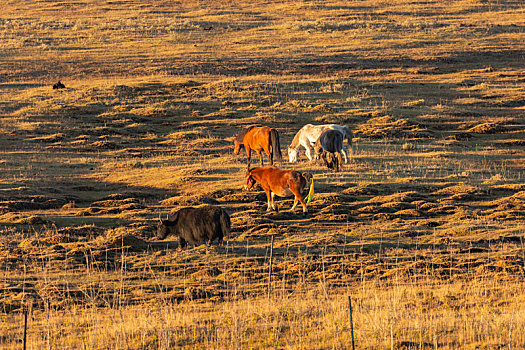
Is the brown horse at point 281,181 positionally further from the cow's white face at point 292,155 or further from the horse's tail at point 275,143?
the cow's white face at point 292,155

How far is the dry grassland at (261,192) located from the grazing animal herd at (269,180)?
0.50 m

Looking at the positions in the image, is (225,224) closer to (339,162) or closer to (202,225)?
(202,225)

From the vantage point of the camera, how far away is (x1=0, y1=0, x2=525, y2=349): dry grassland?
12359mm

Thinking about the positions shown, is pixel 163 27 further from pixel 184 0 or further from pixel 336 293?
pixel 336 293

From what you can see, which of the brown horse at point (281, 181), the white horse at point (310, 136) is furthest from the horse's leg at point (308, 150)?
the brown horse at point (281, 181)

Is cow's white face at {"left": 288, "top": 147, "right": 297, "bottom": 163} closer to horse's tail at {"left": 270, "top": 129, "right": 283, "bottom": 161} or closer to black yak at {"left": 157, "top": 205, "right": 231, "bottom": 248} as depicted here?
horse's tail at {"left": 270, "top": 129, "right": 283, "bottom": 161}

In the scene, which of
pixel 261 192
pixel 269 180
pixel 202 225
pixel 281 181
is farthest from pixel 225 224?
pixel 261 192

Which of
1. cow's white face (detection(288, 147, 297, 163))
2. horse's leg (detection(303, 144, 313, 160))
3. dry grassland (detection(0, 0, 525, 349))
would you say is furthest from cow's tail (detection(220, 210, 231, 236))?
cow's white face (detection(288, 147, 297, 163))

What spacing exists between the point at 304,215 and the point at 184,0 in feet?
300

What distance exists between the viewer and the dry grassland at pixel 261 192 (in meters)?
12.4

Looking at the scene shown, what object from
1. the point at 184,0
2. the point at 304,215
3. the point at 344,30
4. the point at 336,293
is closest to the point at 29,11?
the point at 184,0

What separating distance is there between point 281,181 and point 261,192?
15.3ft

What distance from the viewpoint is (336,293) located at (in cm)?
1489

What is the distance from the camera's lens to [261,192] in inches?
1078
